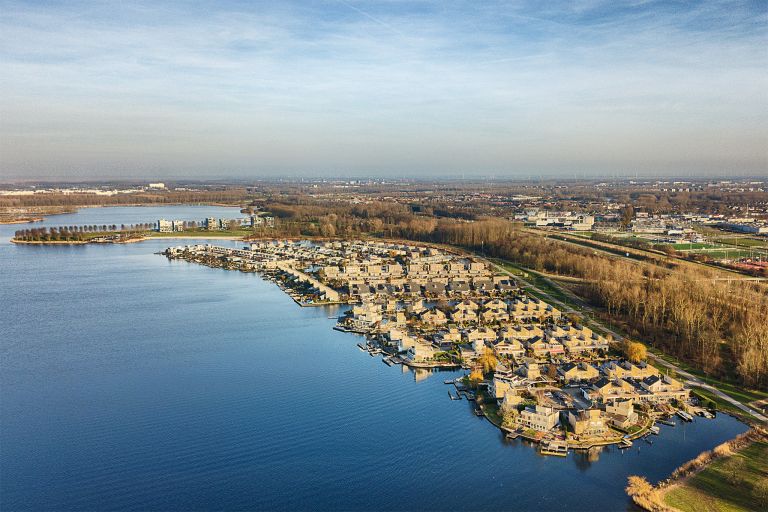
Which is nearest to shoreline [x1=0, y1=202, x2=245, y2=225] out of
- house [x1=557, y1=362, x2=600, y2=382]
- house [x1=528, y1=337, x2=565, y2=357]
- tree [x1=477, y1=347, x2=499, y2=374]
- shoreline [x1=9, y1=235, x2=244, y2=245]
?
shoreline [x1=9, y1=235, x2=244, y2=245]

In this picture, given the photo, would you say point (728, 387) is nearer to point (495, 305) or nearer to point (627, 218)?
point (495, 305)

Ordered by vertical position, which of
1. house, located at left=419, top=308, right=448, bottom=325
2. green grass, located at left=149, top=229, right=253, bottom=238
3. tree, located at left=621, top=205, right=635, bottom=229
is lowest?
house, located at left=419, top=308, right=448, bottom=325

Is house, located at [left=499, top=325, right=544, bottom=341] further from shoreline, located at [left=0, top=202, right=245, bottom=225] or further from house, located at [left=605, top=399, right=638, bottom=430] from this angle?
shoreline, located at [left=0, top=202, right=245, bottom=225]

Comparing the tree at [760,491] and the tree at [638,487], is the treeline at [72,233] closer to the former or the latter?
the tree at [638,487]

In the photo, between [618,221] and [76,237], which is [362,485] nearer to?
[76,237]

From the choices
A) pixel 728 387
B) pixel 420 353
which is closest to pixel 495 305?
pixel 420 353

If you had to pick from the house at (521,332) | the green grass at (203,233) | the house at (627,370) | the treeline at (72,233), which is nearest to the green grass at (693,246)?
the house at (521,332)
